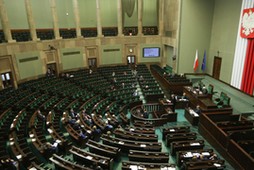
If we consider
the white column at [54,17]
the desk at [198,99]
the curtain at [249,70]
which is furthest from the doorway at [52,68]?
the curtain at [249,70]

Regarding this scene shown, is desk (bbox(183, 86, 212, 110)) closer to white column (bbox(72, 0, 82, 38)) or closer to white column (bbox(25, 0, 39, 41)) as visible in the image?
white column (bbox(72, 0, 82, 38))

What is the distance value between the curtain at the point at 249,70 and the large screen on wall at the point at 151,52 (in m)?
10.3

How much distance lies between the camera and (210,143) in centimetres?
952

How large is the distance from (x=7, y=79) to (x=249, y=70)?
58.0 ft

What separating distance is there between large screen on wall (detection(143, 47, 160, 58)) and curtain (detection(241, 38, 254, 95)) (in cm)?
1031

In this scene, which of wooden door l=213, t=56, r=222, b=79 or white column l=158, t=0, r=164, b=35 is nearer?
wooden door l=213, t=56, r=222, b=79

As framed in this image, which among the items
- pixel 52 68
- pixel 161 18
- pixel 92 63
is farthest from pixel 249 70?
pixel 52 68

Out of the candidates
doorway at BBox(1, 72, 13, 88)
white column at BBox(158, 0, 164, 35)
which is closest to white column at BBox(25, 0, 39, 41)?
doorway at BBox(1, 72, 13, 88)

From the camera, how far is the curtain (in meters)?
13.2

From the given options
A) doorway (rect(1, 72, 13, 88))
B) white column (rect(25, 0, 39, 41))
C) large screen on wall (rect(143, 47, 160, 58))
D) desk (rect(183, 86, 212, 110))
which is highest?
white column (rect(25, 0, 39, 41))

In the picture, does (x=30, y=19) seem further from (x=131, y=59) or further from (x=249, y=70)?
(x=249, y=70)

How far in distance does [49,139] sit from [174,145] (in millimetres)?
5709

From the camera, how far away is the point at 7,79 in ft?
49.0

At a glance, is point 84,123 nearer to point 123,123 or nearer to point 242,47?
point 123,123
